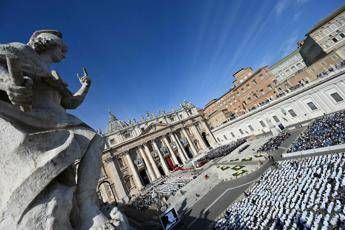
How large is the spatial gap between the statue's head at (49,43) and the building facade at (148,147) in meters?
39.8

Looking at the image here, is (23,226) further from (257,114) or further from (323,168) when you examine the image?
(257,114)

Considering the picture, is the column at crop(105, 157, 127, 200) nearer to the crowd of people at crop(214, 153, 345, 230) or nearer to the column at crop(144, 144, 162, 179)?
the column at crop(144, 144, 162, 179)

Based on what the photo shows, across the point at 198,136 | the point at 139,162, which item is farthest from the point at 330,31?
the point at 139,162

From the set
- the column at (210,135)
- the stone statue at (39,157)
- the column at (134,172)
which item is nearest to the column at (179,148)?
the column at (210,135)

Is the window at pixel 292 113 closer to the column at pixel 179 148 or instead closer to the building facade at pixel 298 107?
the building facade at pixel 298 107

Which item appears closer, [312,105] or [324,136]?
[324,136]

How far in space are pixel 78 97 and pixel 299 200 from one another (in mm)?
13740

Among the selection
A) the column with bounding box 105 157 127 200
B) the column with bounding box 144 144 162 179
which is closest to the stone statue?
the column with bounding box 105 157 127 200

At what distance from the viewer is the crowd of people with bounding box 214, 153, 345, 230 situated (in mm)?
10500

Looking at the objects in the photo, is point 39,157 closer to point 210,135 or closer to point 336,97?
point 336,97

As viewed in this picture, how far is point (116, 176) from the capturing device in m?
44.9

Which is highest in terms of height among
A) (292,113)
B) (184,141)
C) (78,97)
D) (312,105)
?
(184,141)

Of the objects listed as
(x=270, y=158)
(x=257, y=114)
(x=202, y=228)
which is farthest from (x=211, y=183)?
(x=257, y=114)

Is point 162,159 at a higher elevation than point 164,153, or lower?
lower
